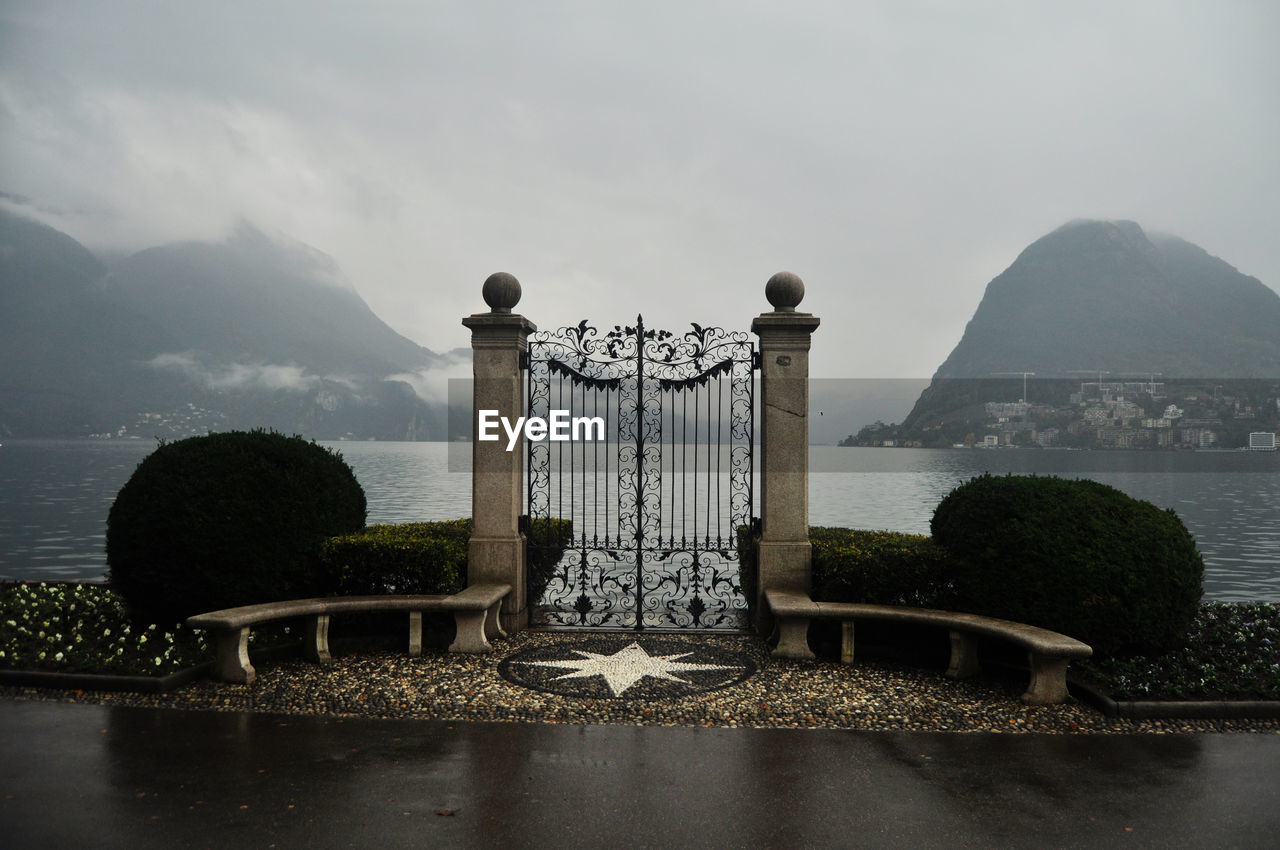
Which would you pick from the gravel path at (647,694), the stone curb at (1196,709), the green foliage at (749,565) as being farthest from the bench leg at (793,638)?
the stone curb at (1196,709)

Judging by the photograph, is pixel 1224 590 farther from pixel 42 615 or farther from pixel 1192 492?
pixel 1192 492

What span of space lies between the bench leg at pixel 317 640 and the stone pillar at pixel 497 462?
1690 millimetres

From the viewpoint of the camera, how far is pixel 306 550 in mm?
8180

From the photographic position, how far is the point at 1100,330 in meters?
153

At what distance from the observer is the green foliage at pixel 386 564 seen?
26.9 feet

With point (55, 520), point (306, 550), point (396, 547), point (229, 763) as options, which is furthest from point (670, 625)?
point (55, 520)

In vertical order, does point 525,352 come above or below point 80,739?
above

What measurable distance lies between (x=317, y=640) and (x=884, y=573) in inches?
227

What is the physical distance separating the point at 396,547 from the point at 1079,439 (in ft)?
373

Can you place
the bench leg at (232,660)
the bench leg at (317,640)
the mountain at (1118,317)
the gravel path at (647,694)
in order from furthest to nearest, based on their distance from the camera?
the mountain at (1118,317) → the bench leg at (317,640) → the bench leg at (232,660) → the gravel path at (647,694)

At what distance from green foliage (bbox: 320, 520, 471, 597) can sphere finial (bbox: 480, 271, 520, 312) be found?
2.76 m

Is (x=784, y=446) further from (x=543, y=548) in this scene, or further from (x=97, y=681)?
(x=97, y=681)

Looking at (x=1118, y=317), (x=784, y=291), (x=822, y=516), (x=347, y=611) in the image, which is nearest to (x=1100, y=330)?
(x=1118, y=317)

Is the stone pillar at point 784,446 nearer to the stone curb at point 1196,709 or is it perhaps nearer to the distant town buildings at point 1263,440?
the stone curb at point 1196,709
